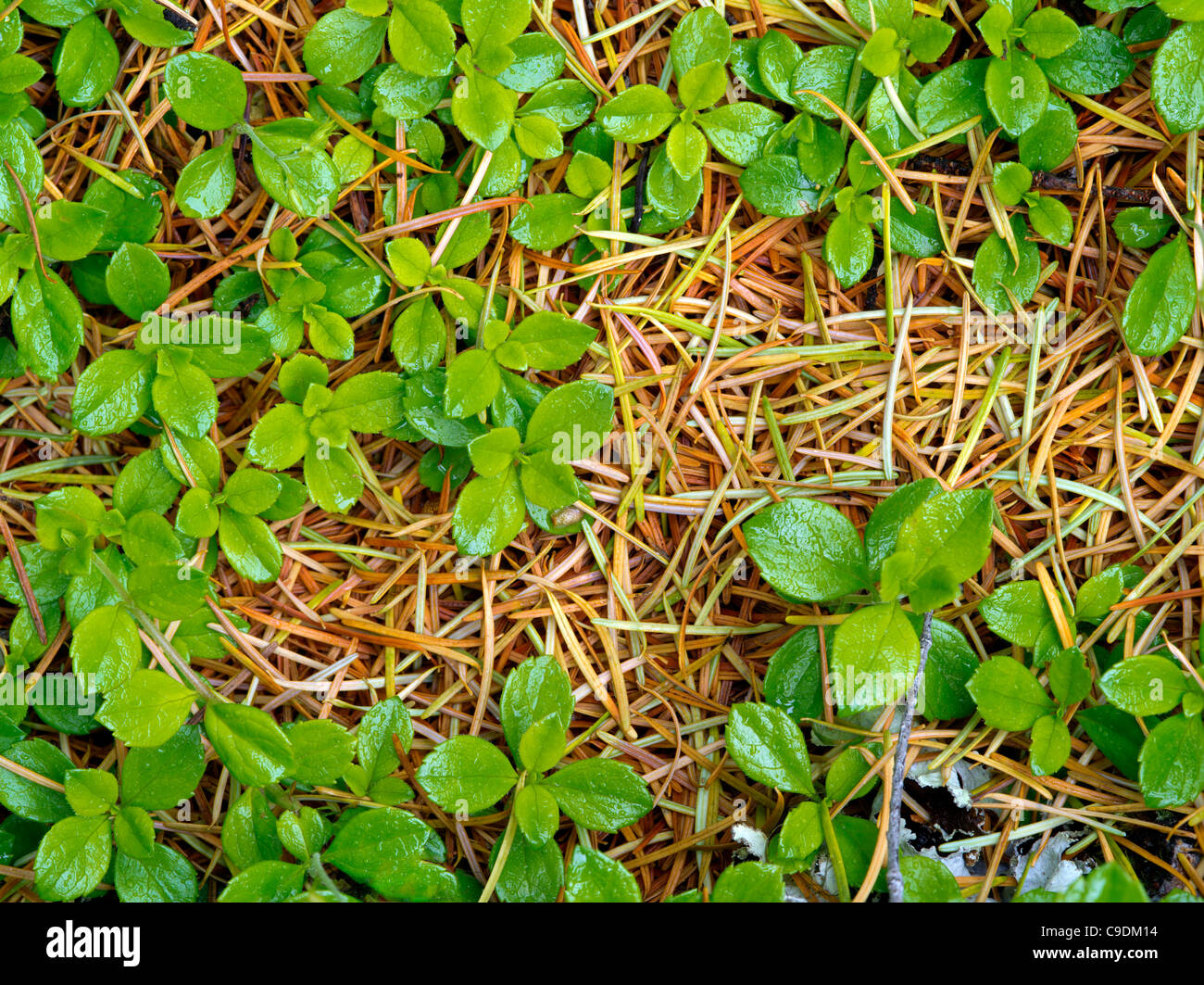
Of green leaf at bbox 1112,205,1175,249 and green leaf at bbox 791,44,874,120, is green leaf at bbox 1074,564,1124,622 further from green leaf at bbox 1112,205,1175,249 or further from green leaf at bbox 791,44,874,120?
green leaf at bbox 791,44,874,120

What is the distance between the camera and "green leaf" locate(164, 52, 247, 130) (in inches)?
67.0

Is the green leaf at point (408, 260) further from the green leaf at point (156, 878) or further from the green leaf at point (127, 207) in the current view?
the green leaf at point (156, 878)

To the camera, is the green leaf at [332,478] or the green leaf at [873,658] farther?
the green leaf at [332,478]

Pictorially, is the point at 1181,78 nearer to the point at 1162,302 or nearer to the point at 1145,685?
the point at 1162,302

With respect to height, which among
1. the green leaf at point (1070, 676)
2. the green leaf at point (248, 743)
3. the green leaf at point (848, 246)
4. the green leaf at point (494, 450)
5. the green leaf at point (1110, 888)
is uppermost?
the green leaf at point (848, 246)

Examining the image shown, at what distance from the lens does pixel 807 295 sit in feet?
6.00

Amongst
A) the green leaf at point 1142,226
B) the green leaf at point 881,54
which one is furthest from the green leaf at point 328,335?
the green leaf at point 1142,226

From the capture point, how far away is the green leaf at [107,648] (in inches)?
66.9

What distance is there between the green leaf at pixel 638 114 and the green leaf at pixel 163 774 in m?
1.46

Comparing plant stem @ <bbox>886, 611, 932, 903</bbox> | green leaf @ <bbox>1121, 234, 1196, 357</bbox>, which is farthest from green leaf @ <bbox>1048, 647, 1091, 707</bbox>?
green leaf @ <bbox>1121, 234, 1196, 357</bbox>

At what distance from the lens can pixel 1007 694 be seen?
1.69 meters

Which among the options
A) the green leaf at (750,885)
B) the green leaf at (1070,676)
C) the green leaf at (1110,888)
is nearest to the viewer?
the green leaf at (1110,888)

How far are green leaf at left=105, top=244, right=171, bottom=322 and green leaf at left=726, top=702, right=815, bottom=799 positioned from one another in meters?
1.41
